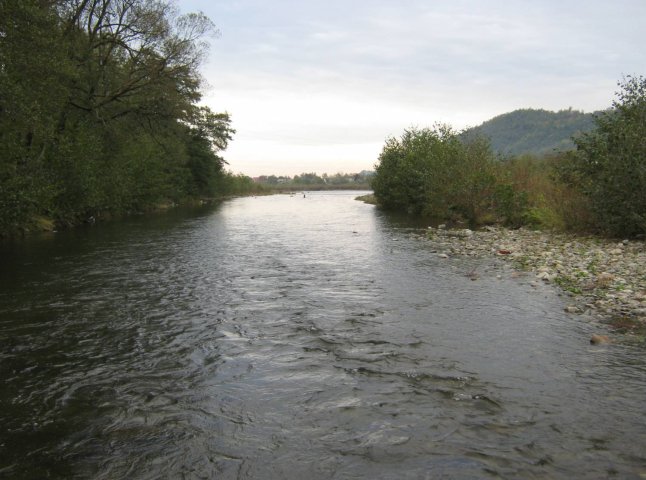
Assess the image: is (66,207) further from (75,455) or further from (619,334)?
(619,334)

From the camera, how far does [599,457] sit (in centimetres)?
472

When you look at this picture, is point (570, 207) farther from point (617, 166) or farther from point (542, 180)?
point (542, 180)

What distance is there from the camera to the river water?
15.8ft

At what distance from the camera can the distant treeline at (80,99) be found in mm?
18406

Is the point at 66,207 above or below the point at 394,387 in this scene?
above

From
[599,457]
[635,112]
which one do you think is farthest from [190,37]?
[599,457]

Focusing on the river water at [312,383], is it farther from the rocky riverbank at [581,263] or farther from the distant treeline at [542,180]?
the distant treeline at [542,180]

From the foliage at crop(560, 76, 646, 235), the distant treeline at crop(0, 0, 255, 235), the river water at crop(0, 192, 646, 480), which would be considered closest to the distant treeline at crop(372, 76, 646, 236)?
the foliage at crop(560, 76, 646, 235)

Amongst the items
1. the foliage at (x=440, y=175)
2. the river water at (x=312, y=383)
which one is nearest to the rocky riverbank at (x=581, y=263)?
the river water at (x=312, y=383)

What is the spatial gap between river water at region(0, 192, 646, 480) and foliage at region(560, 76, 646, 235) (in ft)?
27.1

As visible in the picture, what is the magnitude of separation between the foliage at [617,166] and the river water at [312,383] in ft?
27.1

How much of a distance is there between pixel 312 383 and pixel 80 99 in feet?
96.0

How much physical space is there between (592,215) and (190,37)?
26626mm

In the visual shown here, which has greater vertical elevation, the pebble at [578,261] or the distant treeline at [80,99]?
the distant treeline at [80,99]
